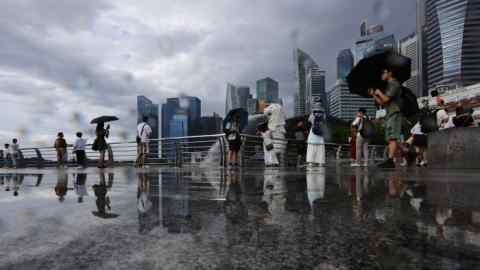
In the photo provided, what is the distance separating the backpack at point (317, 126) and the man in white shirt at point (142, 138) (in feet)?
21.1

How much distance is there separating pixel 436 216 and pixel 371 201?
68cm

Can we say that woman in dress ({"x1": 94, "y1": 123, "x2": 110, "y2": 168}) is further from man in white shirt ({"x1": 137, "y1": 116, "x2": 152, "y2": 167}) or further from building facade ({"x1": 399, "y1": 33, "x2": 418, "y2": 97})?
building facade ({"x1": 399, "y1": 33, "x2": 418, "y2": 97})

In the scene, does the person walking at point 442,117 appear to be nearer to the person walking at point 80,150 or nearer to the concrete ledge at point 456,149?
the concrete ledge at point 456,149

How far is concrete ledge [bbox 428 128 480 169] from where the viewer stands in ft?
23.5

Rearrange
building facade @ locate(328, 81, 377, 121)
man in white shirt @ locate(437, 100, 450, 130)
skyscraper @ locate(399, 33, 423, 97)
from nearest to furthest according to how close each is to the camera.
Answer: man in white shirt @ locate(437, 100, 450, 130), building facade @ locate(328, 81, 377, 121), skyscraper @ locate(399, 33, 423, 97)

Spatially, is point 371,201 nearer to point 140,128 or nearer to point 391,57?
point 391,57

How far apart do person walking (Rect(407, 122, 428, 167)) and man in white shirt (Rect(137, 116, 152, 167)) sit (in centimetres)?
923

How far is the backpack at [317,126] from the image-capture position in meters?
10.9

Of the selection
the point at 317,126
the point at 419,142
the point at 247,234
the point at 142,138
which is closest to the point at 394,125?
the point at 419,142

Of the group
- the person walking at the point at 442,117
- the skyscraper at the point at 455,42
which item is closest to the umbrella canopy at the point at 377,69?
the person walking at the point at 442,117

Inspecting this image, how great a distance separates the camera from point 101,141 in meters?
13.7

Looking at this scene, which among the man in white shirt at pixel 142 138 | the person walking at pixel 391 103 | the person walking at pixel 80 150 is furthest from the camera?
the person walking at pixel 80 150

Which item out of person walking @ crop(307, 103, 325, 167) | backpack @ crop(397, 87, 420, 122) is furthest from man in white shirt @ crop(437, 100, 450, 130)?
person walking @ crop(307, 103, 325, 167)

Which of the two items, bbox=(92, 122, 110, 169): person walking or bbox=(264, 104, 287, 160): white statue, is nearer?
bbox=(264, 104, 287, 160): white statue
